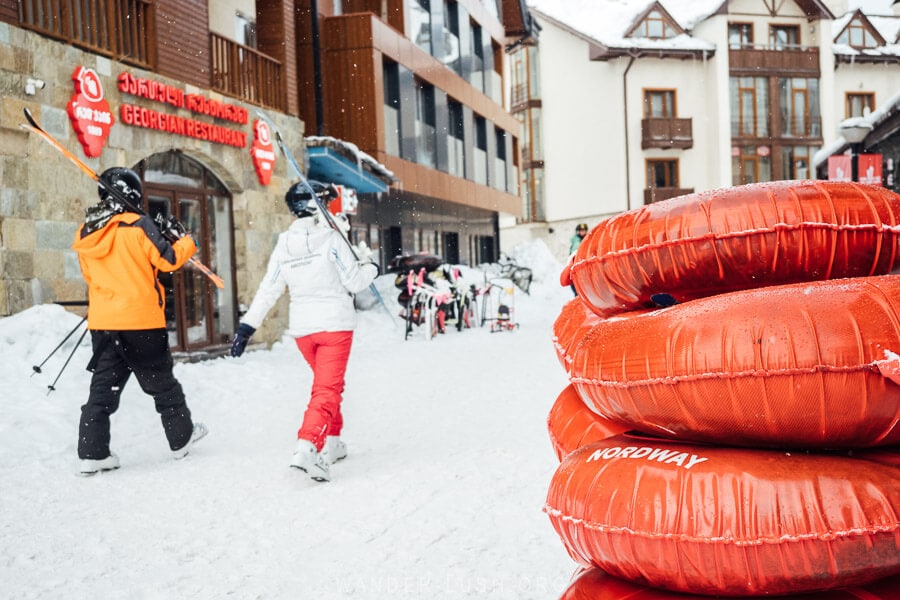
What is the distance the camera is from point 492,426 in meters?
6.17

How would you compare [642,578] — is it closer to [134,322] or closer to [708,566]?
[708,566]

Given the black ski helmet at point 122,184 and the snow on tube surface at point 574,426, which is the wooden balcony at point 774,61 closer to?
the black ski helmet at point 122,184

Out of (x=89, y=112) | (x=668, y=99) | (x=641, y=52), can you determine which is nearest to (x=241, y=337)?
(x=89, y=112)

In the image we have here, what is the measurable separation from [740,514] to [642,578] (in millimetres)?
313

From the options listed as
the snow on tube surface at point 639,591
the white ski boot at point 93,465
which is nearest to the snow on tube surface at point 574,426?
the snow on tube surface at point 639,591

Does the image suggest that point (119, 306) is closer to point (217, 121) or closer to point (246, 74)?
point (217, 121)

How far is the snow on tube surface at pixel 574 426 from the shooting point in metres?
2.48

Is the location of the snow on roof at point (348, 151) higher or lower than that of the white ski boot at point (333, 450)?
higher

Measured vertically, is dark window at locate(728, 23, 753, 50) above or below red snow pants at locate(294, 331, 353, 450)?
above

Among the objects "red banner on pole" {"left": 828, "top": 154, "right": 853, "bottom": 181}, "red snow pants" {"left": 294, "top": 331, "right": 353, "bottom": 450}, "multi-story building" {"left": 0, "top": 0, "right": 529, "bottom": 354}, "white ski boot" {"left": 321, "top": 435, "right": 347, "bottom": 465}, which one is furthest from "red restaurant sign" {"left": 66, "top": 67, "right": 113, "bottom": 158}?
A: "red banner on pole" {"left": 828, "top": 154, "right": 853, "bottom": 181}

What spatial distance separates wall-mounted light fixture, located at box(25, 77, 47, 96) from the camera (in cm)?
850

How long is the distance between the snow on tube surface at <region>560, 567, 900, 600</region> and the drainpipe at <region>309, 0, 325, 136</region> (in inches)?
625

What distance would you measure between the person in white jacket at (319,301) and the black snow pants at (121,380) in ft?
1.76

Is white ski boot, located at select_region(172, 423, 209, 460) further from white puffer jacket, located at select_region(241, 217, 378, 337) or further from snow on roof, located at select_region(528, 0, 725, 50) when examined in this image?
snow on roof, located at select_region(528, 0, 725, 50)
